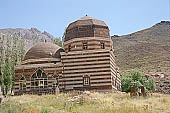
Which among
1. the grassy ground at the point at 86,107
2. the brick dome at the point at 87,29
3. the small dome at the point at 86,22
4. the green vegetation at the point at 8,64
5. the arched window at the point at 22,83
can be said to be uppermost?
the small dome at the point at 86,22

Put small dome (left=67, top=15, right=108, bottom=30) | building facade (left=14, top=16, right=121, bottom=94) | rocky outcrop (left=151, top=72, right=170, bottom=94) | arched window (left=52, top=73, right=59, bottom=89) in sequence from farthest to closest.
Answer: rocky outcrop (left=151, top=72, right=170, bottom=94) < small dome (left=67, top=15, right=108, bottom=30) < arched window (left=52, top=73, right=59, bottom=89) < building facade (left=14, top=16, right=121, bottom=94)

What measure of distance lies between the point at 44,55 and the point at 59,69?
306cm

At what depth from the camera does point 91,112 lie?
53.5 feet

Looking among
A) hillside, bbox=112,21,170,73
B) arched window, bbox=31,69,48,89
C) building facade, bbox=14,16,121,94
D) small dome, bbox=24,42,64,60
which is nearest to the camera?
building facade, bbox=14,16,121,94

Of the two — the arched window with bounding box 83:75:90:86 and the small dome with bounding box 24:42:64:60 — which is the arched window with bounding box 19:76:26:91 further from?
the arched window with bounding box 83:75:90:86

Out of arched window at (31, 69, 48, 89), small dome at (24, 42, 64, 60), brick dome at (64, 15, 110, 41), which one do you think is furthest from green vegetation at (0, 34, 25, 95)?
brick dome at (64, 15, 110, 41)

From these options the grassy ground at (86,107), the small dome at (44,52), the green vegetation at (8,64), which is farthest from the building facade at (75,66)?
the grassy ground at (86,107)

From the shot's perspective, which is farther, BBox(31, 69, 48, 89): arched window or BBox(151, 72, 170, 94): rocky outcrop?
BBox(151, 72, 170, 94): rocky outcrop

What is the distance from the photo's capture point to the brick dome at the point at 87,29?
33.1m

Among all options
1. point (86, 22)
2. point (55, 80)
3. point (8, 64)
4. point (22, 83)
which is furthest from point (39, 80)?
point (8, 64)

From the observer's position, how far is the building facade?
3122cm

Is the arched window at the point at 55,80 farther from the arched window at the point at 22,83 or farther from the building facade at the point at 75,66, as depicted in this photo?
the arched window at the point at 22,83

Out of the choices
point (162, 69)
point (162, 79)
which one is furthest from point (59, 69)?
point (162, 69)

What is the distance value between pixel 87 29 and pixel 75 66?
478 cm
